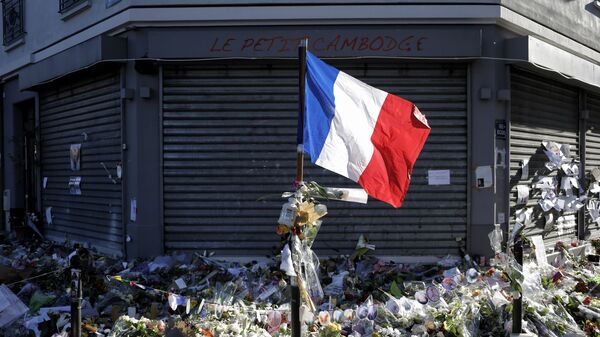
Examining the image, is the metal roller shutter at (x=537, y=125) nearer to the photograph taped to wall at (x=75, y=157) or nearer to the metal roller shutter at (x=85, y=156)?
the metal roller shutter at (x=85, y=156)

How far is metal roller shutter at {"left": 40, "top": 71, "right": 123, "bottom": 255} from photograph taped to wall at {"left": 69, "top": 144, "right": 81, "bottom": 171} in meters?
0.08

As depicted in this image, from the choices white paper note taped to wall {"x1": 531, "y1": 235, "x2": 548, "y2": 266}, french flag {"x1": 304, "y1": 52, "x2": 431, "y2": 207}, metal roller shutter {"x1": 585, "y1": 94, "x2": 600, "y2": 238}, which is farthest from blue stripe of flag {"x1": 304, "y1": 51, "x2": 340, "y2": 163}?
metal roller shutter {"x1": 585, "y1": 94, "x2": 600, "y2": 238}

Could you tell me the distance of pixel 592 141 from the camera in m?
11.0

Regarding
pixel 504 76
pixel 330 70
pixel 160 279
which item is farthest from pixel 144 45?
pixel 504 76

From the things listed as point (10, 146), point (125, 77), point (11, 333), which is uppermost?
point (125, 77)

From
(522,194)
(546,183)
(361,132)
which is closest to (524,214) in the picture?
(522,194)

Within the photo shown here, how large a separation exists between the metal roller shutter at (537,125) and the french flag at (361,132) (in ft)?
16.2

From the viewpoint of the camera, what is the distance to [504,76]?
27.8 ft

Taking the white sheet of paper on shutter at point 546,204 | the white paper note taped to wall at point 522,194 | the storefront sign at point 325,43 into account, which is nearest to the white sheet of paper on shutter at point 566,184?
the white sheet of paper on shutter at point 546,204

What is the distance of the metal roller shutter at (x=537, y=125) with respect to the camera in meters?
8.85

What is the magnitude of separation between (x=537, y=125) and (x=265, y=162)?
465cm

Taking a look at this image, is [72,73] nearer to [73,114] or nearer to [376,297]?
[73,114]

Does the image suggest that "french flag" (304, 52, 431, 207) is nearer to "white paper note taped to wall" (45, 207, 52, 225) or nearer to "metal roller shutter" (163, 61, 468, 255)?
"metal roller shutter" (163, 61, 468, 255)

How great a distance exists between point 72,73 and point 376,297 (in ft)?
20.5
